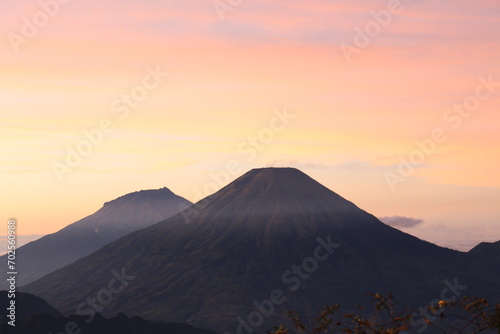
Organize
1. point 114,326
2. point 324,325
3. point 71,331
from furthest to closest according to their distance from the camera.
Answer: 1. point 114,326
2. point 71,331
3. point 324,325

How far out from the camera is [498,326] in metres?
24.9

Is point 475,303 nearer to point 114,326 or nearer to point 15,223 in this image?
point 15,223

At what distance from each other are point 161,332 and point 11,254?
342ft

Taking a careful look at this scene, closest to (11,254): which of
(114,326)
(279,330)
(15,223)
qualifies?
(15,223)

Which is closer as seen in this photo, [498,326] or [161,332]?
[498,326]

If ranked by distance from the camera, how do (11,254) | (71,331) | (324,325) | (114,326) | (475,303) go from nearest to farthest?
(475,303)
(324,325)
(11,254)
(71,331)
(114,326)

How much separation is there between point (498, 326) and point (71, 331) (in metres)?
166

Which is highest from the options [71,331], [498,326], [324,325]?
[71,331]

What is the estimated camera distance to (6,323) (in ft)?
600

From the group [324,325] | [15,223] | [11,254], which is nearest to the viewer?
[324,325]

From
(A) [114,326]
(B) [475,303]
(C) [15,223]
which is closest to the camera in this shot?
(B) [475,303]

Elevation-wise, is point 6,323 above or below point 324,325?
above

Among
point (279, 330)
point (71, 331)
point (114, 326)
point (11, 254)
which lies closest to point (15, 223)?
point (11, 254)

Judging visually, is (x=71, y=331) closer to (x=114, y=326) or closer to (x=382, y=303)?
(x=114, y=326)
